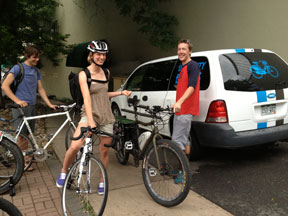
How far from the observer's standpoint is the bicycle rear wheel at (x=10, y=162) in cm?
367

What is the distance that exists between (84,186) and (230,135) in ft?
6.66

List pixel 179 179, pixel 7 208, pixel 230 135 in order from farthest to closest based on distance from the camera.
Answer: pixel 230 135 → pixel 179 179 → pixel 7 208

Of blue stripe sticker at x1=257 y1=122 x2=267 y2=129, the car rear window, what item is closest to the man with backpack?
the car rear window

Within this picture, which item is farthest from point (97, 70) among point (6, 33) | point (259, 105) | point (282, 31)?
point (6, 33)

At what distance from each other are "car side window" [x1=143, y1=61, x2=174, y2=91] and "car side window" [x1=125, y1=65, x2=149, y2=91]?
6.5 inches

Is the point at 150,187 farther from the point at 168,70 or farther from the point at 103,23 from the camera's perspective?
the point at 103,23

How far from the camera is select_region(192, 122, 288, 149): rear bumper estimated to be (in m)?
3.90

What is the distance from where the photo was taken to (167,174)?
3.34 meters

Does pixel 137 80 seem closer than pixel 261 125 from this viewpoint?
No

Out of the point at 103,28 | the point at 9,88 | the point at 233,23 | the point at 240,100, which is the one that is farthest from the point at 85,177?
the point at 103,28

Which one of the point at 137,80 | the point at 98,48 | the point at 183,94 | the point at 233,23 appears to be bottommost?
the point at 183,94

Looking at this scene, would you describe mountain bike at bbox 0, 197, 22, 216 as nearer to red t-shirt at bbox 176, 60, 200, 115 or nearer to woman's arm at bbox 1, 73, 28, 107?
woman's arm at bbox 1, 73, 28, 107

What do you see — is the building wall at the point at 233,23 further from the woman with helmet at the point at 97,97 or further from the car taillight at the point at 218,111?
the woman with helmet at the point at 97,97

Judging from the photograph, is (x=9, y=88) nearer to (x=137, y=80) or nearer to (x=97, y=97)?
(x=97, y=97)
